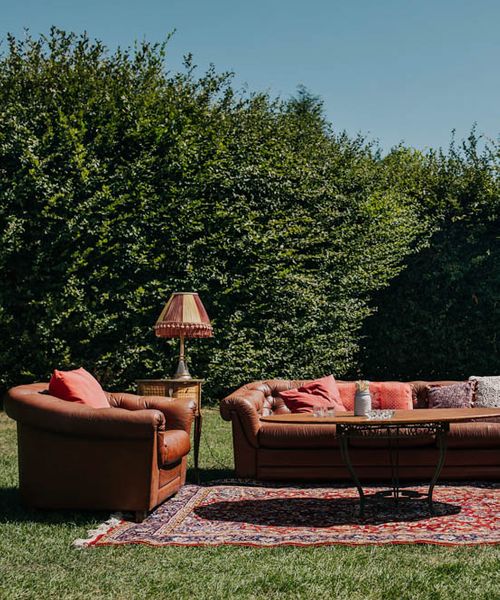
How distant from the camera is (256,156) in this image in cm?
912

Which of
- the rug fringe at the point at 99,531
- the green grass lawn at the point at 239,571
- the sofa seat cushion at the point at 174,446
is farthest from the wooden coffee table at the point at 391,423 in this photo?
the rug fringe at the point at 99,531

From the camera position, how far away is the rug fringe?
12.6 ft

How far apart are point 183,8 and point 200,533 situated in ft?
16.4

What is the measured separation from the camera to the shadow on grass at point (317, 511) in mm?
4383

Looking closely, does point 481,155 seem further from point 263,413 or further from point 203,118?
point 263,413

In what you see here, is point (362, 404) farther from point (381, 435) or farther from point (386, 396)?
point (386, 396)

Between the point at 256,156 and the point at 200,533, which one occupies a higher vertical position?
the point at 256,156

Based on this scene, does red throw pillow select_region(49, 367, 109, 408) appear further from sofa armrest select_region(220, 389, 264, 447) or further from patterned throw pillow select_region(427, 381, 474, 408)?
patterned throw pillow select_region(427, 381, 474, 408)

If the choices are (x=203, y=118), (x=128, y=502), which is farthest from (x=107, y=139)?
(x=128, y=502)

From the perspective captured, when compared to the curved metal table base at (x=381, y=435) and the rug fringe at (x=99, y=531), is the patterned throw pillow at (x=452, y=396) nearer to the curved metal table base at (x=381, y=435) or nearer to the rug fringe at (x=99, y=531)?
the curved metal table base at (x=381, y=435)

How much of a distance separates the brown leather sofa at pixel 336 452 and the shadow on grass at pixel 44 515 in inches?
55.2

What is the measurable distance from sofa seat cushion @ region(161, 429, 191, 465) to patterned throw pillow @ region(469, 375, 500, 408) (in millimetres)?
2682

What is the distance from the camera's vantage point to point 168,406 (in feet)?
17.7

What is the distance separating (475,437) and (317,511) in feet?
5.11
